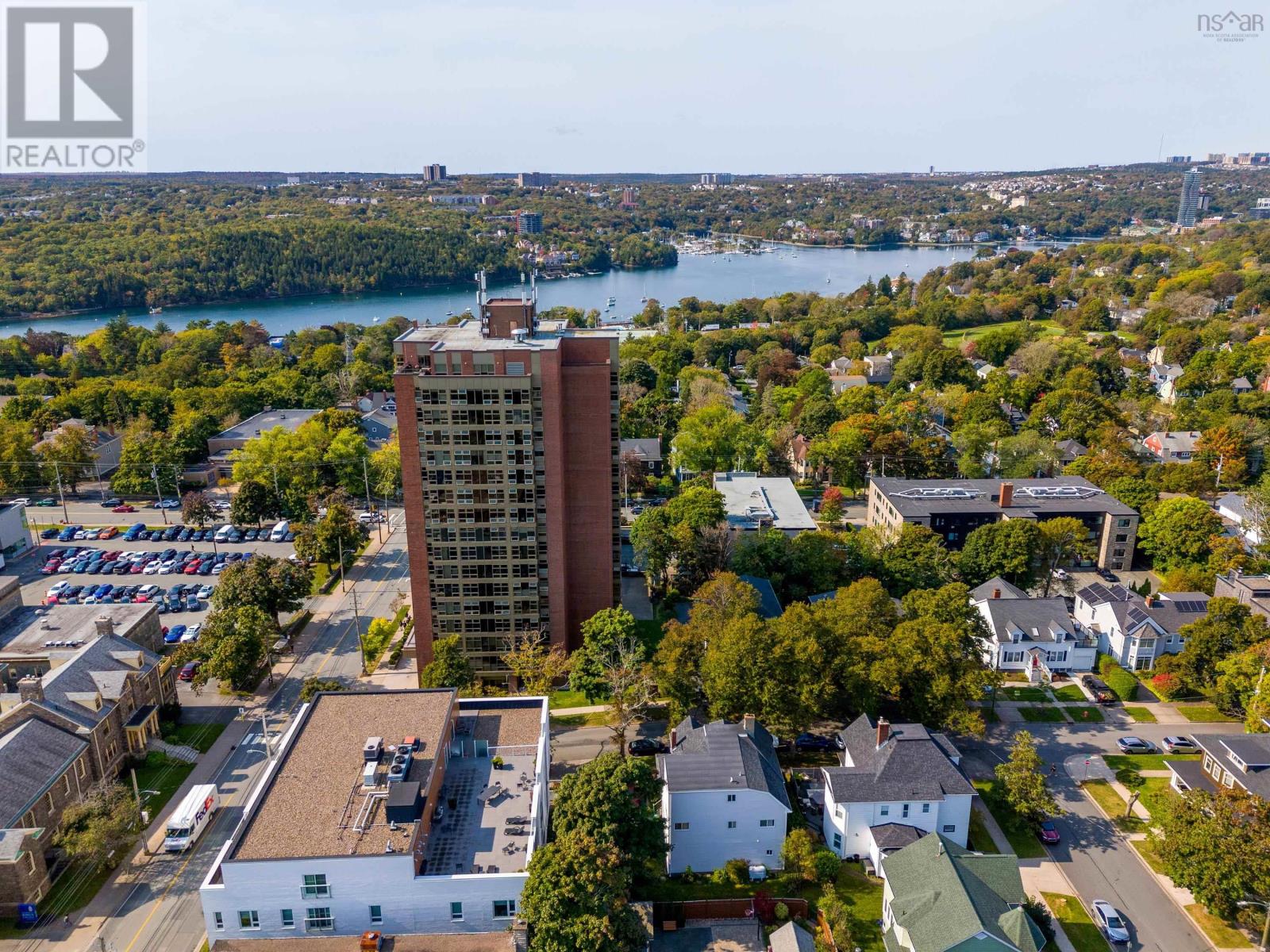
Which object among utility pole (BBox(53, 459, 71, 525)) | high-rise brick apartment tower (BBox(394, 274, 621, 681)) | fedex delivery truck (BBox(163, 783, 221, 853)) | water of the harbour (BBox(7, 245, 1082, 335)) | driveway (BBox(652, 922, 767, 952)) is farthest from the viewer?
water of the harbour (BBox(7, 245, 1082, 335))

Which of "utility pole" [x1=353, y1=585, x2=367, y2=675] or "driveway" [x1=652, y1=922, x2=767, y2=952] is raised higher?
"utility pole" [x1=353, y1=585, x2=367, y2=675]

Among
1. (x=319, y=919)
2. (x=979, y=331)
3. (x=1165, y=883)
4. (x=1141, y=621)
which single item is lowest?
(x=1165, y=883)

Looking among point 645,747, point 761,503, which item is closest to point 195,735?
point 645,747

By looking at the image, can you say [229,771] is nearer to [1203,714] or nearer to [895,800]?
[895,800]

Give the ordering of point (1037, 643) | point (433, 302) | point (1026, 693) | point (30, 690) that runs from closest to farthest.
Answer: point (30, 690) → point (1026, 693) → point (1037, 643) → point (433, 302)

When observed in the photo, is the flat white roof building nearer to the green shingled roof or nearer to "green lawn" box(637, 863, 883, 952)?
"green lawn" box(637, 863, 883, 952)

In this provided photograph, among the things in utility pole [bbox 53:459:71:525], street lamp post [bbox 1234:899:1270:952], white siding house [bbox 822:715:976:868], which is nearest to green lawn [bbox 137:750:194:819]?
white siding house [bbox 822:715:976:868]

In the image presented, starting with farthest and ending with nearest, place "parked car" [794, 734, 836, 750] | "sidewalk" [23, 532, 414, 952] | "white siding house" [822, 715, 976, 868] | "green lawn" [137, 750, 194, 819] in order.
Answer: "parked car" [794, 734, 836, 750]
"green lawn" [137, 750, 194, 819]
"white siding house" [822, 715, 976, 868]
"sidewalk" [23, 532, 414, 952]
